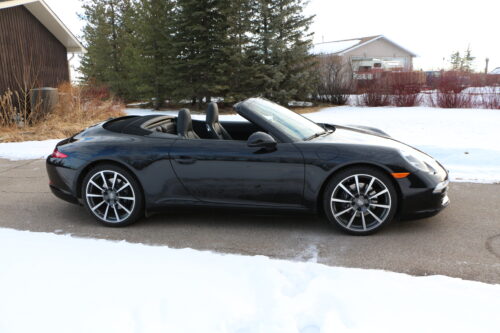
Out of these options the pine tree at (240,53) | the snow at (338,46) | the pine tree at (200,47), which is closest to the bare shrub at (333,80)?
the pine tree at (240,53)

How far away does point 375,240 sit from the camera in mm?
3879

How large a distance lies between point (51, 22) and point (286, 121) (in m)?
17.6

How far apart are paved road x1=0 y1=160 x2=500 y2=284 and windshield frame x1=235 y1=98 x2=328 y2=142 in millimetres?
789

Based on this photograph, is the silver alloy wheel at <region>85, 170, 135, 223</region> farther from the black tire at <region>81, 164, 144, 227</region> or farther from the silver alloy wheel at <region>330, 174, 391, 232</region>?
the silver alloy wheel at <region>330, 174, 391, 232</region>

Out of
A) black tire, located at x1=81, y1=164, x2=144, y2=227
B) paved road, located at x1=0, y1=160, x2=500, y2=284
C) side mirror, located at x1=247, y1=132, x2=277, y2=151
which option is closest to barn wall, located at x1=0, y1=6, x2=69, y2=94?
paved road, located at x1=0, y1=160, x2=500, y2=284

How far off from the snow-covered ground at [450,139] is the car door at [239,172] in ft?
6.58

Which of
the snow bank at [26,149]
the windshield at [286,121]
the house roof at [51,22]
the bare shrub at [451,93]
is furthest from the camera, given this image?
the bare shrub at [451,93]

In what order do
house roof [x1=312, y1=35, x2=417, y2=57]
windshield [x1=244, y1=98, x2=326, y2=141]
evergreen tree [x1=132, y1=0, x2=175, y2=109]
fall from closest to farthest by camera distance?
windshield [x1=244, y1=98, x2=326, y2=141], evergreen tree [x1=132, y1=0, x2=175, y2=109], house roof [x1=312, y1=35, x2=417, y2=57]

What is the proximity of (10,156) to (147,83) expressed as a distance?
16.3 meters

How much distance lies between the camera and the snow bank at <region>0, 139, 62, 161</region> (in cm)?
872

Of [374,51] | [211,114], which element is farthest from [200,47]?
[374,51]

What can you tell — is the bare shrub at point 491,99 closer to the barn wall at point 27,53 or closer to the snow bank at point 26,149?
the snow bank at point 26,149

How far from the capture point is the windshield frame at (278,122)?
13.6 feet

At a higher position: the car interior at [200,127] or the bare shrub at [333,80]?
the bare shrub at [333,80]
